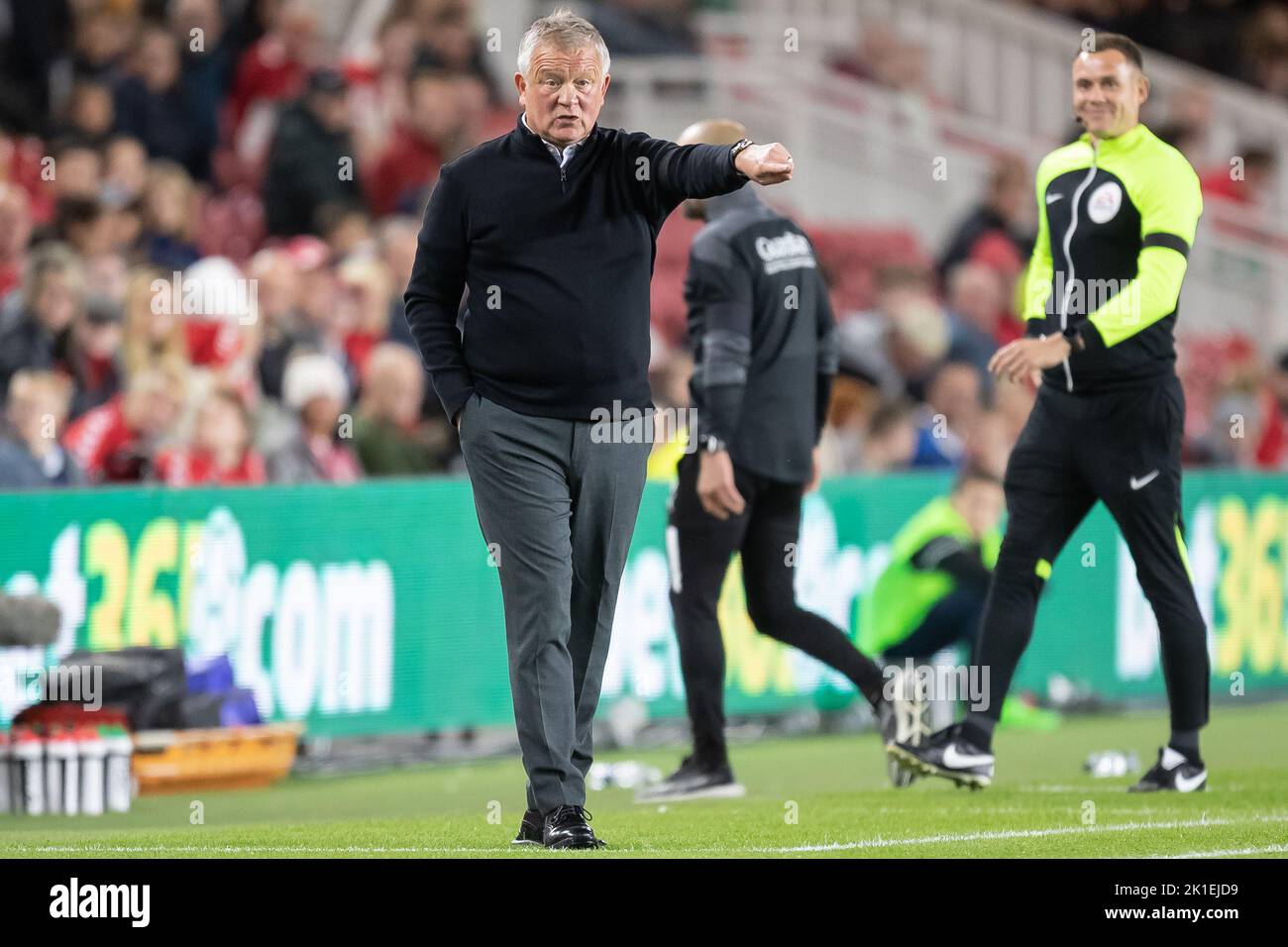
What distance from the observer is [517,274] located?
6.64m

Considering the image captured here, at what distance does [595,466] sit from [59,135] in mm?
8385

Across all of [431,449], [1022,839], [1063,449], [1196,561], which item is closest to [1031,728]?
[1196,561]

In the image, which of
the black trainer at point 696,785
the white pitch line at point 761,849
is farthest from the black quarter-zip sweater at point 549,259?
the black trainer at point 696,785

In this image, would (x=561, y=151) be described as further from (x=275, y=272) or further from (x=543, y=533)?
(x=275, y=272)

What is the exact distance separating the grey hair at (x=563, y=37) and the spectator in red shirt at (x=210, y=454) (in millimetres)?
5226

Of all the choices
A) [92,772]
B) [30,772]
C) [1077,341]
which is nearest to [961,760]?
[1077,341]

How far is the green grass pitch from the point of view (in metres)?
6.86

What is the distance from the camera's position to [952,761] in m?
8.45

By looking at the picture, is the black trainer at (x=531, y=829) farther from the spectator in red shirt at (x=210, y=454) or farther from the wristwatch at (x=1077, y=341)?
the spectator in red shirt at (x=210, y=454)

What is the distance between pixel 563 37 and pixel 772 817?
113 inches

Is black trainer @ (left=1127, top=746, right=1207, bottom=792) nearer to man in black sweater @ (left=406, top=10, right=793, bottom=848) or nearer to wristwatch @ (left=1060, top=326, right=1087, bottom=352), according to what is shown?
wristwatch @ (left=1060, top=326, right=1087, bottom=352)

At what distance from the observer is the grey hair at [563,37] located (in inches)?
255

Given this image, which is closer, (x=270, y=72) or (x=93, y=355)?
(x=93, y=355)

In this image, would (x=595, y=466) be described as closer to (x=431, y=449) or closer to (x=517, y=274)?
(x=517, y=274)
